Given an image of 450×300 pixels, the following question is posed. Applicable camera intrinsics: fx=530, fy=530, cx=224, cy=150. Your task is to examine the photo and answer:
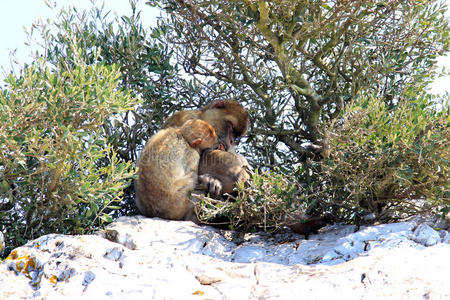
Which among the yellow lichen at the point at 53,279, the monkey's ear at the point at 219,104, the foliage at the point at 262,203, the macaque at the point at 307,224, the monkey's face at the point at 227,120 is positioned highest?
the monkey's ear at the point at 219,104

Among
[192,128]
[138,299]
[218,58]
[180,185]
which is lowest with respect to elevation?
[138,299]

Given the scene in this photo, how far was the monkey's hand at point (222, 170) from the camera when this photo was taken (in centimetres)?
516

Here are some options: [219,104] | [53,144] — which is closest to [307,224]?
[219,104]

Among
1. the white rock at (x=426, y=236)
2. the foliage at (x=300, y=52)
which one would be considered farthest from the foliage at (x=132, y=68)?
the white rock at (x=426, y=236)

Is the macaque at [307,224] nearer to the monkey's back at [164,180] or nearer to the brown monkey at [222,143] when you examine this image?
the brown monkey at [222,143]

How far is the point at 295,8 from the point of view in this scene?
5250 millimetres

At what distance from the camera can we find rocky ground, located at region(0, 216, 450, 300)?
10.9ft

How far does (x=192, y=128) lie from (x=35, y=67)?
5.72ft

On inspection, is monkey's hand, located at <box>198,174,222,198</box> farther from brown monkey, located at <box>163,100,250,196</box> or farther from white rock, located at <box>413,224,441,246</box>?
white rock, located at <box>413,224,441,246</box>

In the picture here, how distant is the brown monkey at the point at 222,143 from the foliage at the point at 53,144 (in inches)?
42.9

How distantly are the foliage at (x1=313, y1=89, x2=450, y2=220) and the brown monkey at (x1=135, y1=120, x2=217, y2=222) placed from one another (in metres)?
1.32

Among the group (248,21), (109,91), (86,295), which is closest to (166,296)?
(86,295)

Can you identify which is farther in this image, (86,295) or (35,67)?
(35,67)

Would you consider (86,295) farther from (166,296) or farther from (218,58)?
(218,58)
